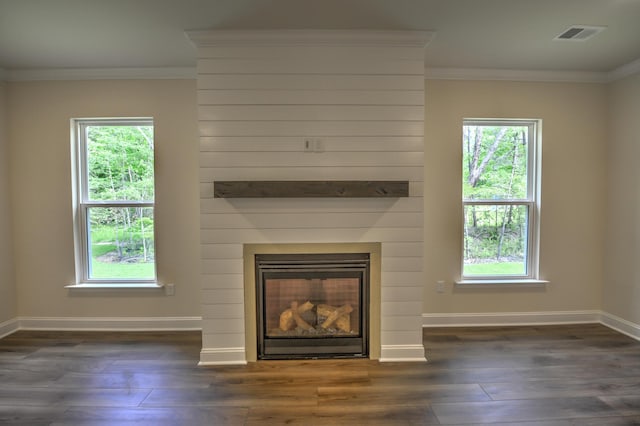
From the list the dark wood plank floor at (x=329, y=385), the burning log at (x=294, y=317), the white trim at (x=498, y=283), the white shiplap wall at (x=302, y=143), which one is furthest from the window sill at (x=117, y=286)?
the white trim at (x=498, y=283)

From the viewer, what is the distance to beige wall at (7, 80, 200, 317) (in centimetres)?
334

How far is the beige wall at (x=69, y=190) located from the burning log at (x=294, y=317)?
44.7 inches

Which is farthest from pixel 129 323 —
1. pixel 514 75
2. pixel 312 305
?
pixel 514 75

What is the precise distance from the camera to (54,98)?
3.35 m

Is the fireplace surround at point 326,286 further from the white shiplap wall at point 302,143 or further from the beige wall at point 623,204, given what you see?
the beige wall at point 623,204

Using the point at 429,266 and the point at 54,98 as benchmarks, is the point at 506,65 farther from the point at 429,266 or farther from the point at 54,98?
the point at 54,98

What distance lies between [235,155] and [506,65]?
272 centimetres

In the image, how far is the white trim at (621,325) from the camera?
319 cm

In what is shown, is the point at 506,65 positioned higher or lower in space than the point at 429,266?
higher

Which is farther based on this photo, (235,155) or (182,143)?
(182,143)

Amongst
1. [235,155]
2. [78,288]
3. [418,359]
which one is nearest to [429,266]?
[418,359]

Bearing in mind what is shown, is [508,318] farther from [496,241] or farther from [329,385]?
[329,385]

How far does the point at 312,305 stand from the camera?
9.29ft

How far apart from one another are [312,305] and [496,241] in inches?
83.3
